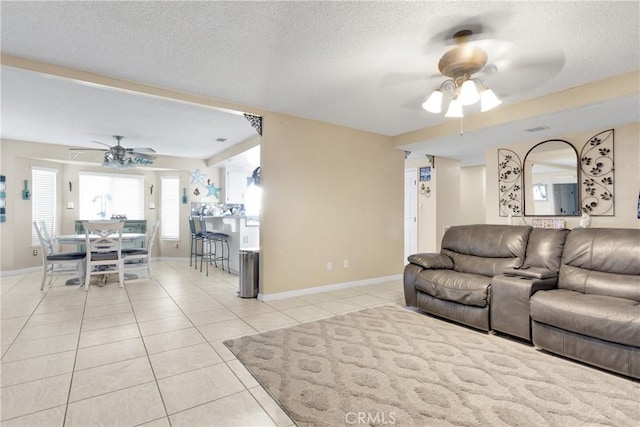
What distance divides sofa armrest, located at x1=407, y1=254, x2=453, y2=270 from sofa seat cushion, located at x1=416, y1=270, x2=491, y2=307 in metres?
0.11

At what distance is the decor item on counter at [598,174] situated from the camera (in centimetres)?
425

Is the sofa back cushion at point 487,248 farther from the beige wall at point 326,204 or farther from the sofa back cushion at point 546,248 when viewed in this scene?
the beige wall at point 326,204

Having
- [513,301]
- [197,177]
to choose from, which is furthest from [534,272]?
[197,177]

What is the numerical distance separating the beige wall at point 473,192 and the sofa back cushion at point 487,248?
14.6ft

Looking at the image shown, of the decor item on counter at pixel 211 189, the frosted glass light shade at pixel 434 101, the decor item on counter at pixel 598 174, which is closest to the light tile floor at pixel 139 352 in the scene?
the frosted glass light shade at pixel 434 101

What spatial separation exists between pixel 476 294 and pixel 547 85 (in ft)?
7.48

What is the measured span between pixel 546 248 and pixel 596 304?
0.94m

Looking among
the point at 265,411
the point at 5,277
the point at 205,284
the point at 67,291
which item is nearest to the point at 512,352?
the point at 265,411

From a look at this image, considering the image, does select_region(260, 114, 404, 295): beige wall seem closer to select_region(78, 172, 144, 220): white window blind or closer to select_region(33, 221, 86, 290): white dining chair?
select_region(33, 221, 86, 290): white dining chair

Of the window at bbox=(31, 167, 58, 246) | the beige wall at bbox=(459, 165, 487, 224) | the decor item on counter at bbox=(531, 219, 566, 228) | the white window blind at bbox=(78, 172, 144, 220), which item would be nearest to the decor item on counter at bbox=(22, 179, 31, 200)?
the window at bbox=(31, 167, 58, 246)

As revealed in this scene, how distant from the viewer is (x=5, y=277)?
215 inches

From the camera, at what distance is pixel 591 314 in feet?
7.23

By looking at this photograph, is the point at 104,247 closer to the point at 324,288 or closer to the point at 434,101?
the point at 324,288

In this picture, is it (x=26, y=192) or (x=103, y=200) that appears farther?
(x=103, y=200)
